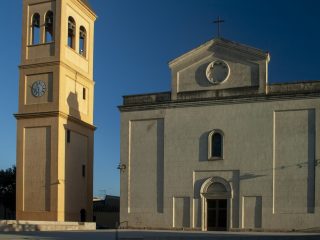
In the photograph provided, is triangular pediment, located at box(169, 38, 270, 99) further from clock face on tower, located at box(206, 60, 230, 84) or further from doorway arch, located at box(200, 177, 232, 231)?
doorway arch, located at box(200, 177, 232, 231)

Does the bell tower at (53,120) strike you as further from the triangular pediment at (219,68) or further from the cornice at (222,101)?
the triangular pediment at (219,68)

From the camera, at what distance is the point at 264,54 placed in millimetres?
31438

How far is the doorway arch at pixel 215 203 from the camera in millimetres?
31438

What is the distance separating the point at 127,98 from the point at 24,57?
8872 mm

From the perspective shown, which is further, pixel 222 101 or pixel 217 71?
pixel 217 71

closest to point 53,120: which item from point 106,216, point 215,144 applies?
point 215,144

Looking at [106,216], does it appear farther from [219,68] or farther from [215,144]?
[219,68]

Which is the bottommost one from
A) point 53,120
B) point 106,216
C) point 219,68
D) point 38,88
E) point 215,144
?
point 106,216

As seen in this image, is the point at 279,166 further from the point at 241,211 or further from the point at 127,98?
the point at 127,98

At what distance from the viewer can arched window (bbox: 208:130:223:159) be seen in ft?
104

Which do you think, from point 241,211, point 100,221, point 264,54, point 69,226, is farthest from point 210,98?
point 100,221

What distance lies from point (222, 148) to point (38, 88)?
45.2 ft

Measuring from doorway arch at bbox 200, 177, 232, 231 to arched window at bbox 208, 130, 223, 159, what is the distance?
1.35 metres

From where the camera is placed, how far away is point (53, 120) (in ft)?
120
